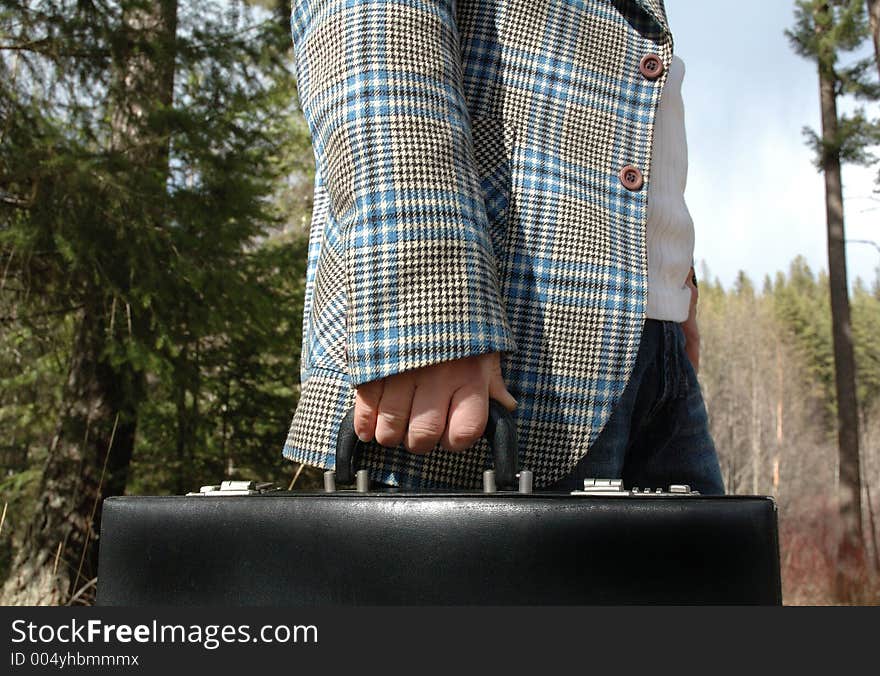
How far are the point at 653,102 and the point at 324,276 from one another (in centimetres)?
54

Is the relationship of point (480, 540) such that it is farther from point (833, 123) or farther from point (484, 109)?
point (833, 123)

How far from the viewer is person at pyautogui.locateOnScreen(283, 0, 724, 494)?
93 centimetres

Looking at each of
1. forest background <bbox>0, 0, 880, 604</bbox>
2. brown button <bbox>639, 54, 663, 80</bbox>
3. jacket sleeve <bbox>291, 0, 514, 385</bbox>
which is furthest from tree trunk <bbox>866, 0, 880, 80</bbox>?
jacket sleeve <bbox>291, 0, 514, 385</bbox>

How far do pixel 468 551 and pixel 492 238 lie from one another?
1.44 feet

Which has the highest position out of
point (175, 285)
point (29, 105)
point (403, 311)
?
point (29, 105)

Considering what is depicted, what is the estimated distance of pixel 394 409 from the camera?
→ 3.07ft

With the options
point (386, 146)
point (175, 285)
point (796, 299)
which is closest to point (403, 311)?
point (386, 146)

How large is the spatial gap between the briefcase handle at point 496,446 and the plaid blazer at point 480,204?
0.19 feet

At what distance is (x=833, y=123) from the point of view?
13.4m

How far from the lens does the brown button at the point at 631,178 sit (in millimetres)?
1122

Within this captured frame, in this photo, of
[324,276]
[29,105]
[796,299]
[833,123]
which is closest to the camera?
[324,276]

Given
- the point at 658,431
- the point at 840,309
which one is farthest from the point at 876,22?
the point at 658,431

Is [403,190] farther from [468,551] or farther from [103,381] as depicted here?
[103,381]

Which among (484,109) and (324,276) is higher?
(484,109)
